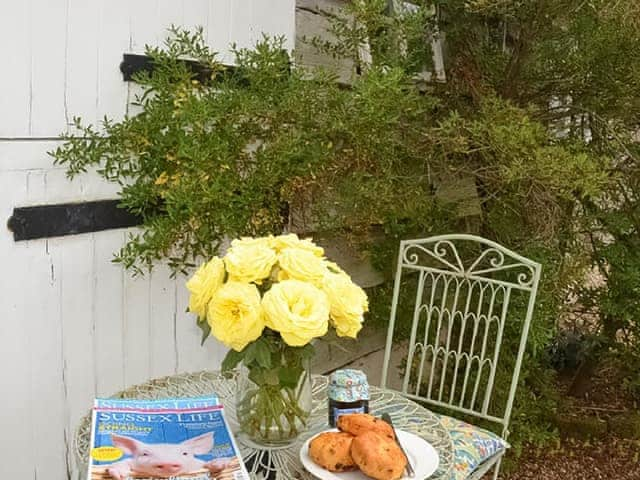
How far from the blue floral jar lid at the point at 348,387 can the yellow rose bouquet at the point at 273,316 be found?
0.33 ft

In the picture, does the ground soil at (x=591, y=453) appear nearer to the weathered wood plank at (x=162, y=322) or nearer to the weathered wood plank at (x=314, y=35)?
the weathered wood plank at (x=162, y=322)

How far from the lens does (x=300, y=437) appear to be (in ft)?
4.57

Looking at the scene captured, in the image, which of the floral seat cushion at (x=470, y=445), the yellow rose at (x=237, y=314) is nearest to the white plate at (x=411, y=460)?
the yellow rose at (x=237, y=314)

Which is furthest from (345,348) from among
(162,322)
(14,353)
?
(14,353)

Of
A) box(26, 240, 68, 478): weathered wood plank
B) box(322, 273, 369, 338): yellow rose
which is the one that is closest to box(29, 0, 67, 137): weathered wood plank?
box(26, 240, 68, 478): weathered wood plank

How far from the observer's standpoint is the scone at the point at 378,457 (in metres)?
1.17

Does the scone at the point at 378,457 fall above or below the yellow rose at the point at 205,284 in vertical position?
below

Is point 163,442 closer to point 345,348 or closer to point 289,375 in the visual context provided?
point 289,375

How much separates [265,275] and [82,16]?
0.99 m

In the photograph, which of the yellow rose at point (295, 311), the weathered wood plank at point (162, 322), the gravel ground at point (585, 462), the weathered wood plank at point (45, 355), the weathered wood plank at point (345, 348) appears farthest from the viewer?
the gravel ground at point (585, 462)

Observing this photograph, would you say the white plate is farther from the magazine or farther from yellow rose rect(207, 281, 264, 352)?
yellow rose rect(207, 281, 264, 352)

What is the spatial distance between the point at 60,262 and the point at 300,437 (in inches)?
32.8

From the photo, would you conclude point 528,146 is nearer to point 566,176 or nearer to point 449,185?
point 566,176

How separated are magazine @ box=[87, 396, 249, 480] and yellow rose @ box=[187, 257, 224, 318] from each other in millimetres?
232
